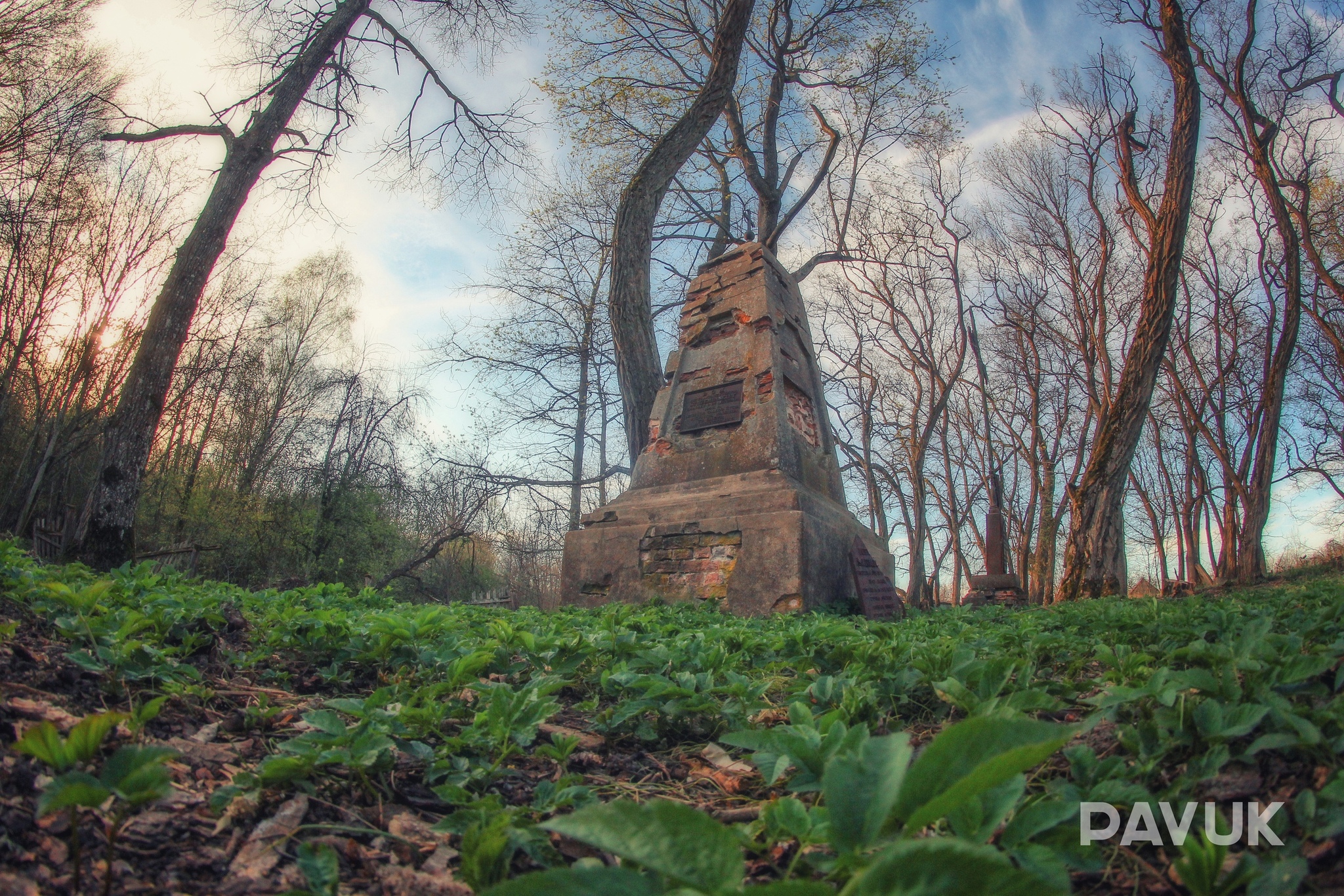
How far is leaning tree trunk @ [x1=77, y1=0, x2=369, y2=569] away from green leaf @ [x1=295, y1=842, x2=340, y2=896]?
244 inches

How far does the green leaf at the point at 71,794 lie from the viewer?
0.78 metres

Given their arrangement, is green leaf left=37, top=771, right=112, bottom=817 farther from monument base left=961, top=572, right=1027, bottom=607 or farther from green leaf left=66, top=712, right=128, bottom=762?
monument base left=961, top=572, right=1027, bottom=607

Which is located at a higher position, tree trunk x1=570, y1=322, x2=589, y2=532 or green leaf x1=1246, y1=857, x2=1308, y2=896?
tree trunk x1=570, y1=322, x2=589, y2=532

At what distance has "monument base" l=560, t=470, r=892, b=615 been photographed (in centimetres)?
573

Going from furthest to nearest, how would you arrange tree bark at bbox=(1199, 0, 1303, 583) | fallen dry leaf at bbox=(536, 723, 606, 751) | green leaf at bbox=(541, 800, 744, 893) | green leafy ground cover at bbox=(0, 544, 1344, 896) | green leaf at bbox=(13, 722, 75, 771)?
tree bark at bbox=(1199, 0, 1303, 583)
fallen dry leaf at bbox=(536, 723, 606, 751)
green leaf at bbox=(13, 722, 75, 771)
green leafy ground cover at bbox=(0, 544, 1344, 896)
green leaf at bbox=(541, 800, 744, 893)

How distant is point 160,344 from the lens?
5.88 metres

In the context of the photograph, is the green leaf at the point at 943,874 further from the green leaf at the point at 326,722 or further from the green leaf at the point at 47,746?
the green leaf at the point at 326,722

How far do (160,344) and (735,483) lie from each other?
555 cm

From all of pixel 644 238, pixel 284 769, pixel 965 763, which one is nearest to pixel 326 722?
pixel 284 769

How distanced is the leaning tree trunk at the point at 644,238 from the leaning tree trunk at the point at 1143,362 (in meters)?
5.10

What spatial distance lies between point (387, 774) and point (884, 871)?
121 centimetres

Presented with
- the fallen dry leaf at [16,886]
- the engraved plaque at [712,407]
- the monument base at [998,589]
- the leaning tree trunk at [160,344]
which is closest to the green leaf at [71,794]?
the fallen dry leaf at [16,886]

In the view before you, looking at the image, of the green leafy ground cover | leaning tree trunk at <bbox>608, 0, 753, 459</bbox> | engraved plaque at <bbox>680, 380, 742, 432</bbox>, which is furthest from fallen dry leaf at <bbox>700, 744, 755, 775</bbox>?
leaning tree trunk at <bbox>608, 0, 753, 459</bbox>

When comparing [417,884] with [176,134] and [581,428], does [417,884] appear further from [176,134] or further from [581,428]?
[581,428]
